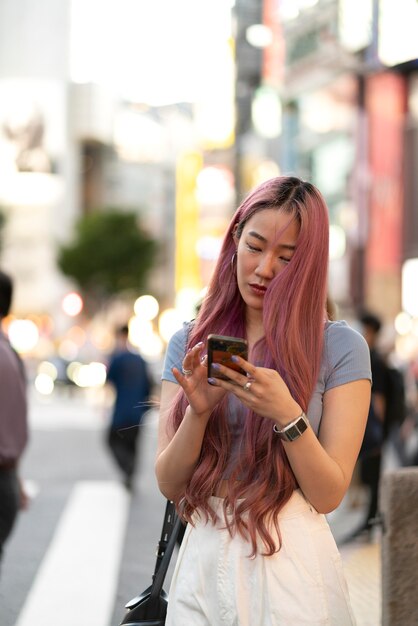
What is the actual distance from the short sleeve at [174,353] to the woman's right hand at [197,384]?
0.25 m

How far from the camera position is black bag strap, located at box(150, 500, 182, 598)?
321 centimetres

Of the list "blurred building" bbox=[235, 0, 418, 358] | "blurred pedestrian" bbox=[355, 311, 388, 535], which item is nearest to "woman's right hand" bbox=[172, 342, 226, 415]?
"blurred pedestrian" bbox=[355, 311, 388, 535]

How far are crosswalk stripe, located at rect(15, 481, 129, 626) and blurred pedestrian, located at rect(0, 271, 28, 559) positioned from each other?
3.82 ft

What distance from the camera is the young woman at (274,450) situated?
271cm

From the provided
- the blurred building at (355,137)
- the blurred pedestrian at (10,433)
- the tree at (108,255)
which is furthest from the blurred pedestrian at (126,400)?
the tree at (108,255)

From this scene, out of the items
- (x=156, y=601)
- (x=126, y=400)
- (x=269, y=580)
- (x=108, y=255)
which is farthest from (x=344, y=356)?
(x=108, y=255)

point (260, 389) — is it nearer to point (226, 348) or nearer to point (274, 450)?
point (226, 348)

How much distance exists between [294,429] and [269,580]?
357 mm

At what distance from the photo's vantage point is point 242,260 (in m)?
2.86

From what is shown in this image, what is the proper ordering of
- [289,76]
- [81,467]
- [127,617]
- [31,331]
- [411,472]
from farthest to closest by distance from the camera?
[31,331]
[289,76]
[81,467]
[411,472]
[127,617]

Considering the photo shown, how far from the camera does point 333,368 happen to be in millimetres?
2848

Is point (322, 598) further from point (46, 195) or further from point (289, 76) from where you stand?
point (46, 195)

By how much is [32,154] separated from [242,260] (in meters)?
117

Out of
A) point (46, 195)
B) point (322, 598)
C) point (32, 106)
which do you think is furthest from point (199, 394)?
point (32, 106)
